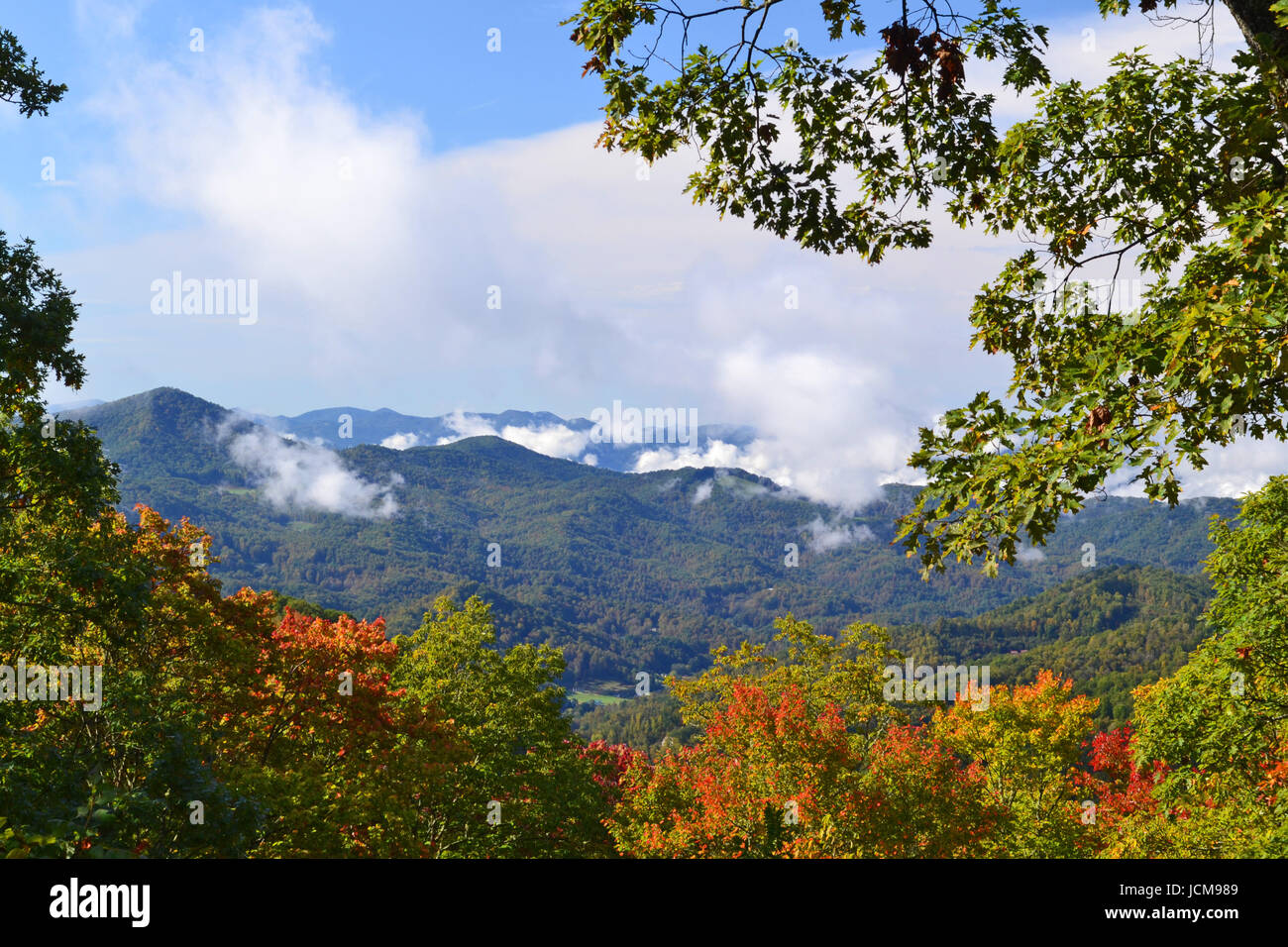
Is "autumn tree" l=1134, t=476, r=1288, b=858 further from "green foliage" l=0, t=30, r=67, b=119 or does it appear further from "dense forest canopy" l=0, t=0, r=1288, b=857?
"green foliage" l=0, t=30, r=67, b=119

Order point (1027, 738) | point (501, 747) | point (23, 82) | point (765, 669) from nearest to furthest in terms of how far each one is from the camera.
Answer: point (23, 82) → point (501, 747) → point (1027, 738) → point (765, 669)

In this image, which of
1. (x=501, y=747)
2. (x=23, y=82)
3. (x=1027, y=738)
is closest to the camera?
(x=23, y=82)

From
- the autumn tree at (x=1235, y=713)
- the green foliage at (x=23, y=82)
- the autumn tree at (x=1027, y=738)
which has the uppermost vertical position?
the green foliage at (x=23, y=82)

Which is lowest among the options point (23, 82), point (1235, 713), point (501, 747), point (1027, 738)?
point (1027, 738)

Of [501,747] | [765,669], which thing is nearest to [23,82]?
[501,747]

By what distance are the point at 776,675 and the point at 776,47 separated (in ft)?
80.7

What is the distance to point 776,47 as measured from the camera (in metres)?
6.25

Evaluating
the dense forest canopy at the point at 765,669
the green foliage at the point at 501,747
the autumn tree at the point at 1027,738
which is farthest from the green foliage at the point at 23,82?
the autumn tree at the point at 1027,738

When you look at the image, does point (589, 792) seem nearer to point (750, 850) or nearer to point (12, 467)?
point (750, 850)

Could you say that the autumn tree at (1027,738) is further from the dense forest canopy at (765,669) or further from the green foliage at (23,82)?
the green foliage at (23,82)

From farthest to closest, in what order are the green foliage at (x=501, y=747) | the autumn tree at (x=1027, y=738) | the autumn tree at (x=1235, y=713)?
the autumn tree at (x=1027, y=738)
the green foliage at (x=501, y=747)
the autumn tree at (x=1235, y=713)

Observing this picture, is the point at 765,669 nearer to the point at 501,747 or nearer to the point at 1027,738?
the point at 1027,738

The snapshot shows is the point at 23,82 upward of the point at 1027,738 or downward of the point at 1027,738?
upward
